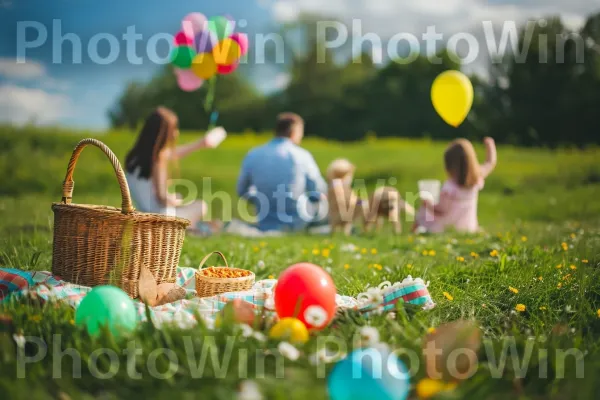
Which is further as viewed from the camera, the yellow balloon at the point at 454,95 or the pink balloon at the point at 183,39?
the yellow balloon at the point at 454,95

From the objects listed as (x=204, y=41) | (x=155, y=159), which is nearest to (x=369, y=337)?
(x=155, y=159)

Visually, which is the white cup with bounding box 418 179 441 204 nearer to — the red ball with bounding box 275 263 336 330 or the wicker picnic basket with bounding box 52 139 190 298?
the wicker picnic basket with bounding box 52 139 190 298

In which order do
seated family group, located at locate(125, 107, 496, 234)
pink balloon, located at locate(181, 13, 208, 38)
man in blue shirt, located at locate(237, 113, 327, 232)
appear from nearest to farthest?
1. seated family group, located at locate(125, 107, 496, 234)
2. pink balloon, located at locate(181, 13, 208, 38)
3. man in blue shirt, located at locate(237, 113, 327, 232)

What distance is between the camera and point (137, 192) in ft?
18.7

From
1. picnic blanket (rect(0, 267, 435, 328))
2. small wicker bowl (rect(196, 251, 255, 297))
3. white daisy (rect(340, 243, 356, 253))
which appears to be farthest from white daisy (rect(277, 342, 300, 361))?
white daisy (rect(340, 243, 356, 253))

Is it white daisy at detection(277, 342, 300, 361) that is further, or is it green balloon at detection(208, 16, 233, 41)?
green balloon at detection(208, 16, 233, 41)

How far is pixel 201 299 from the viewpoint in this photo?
3.03 m

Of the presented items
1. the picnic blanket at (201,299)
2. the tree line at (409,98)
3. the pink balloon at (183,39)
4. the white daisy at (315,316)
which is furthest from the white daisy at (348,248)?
the tree line at (409,98)

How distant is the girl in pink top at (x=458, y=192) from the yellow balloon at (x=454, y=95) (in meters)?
0.31

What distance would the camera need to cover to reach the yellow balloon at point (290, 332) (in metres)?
2.20

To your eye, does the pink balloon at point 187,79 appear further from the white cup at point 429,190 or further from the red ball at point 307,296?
the red ball at point 307,296

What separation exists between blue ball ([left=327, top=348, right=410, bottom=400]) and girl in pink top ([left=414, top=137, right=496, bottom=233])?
4.57 meters

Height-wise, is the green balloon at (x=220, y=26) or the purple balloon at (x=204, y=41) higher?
the green balloon at (x=220, y=26)

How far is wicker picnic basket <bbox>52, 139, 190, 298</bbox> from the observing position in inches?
121
